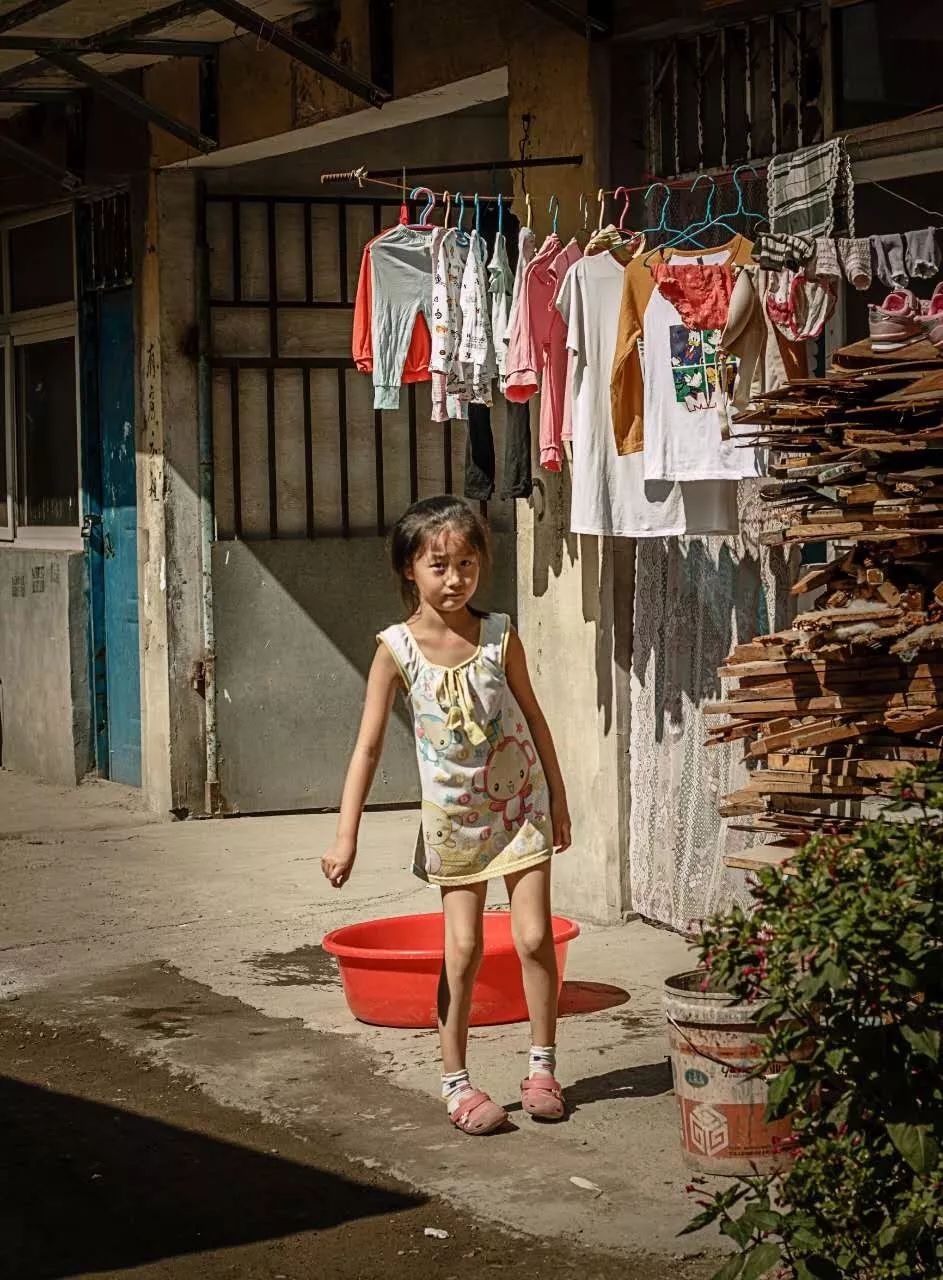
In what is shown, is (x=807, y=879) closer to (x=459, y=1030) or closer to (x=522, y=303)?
(x=459, y=1030)

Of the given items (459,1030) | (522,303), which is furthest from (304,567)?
(459,1030)

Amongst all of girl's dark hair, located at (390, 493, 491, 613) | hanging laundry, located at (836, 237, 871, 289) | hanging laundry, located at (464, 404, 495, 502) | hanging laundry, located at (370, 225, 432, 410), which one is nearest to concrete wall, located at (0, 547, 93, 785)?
hanging laundry, located at (370, 225, 432, 410)

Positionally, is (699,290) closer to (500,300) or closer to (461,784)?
(500,300)

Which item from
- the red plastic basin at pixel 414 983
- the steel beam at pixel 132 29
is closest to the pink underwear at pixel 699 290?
the red plastic basin at pixel 414 983

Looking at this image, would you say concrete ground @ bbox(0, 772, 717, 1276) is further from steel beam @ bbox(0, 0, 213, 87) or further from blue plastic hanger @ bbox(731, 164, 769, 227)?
steel beam @ bbox(0, 0, 213, 87)

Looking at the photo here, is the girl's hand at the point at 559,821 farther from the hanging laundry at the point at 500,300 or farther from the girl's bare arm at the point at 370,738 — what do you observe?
the hanging laundry at the point at 500,300

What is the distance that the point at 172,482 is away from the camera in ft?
35.0

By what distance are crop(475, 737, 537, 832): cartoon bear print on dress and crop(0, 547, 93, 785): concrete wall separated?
676 centimetres

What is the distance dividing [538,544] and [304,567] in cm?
279

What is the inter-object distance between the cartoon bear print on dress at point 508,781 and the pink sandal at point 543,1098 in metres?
0.73

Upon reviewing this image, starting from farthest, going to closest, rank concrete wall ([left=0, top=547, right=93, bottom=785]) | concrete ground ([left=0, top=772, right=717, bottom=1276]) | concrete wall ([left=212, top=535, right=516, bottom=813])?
concrete wall ([left=0, top=547, right=93, bottom=785])
concrete wall ([left=212, top=535, right=516, bottom=813])
concrete ground ([left=0, top=772, right=717, bottom=1276])

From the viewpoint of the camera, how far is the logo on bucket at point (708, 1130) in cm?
504

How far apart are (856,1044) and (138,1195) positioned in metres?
2.36

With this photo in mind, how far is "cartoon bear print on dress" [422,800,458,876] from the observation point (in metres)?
5.70
